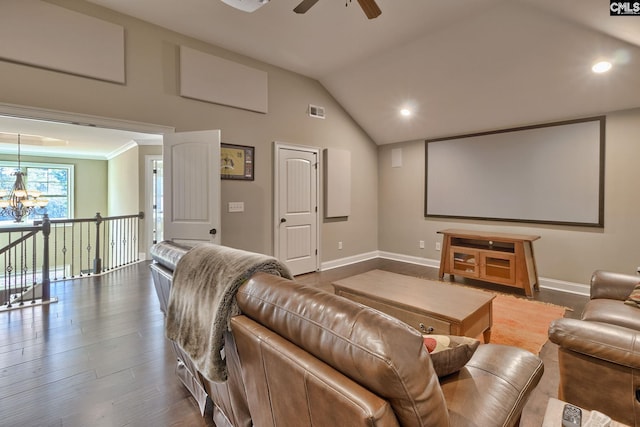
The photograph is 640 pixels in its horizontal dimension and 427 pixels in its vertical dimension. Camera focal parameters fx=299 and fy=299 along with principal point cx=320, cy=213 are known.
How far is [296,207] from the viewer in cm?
480

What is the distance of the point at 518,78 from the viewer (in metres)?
3.70

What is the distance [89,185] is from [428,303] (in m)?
9.45

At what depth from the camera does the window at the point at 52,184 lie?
7508mm

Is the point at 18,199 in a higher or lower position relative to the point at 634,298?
higher

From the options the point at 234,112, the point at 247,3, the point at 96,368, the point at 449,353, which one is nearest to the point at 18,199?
the point at 234,112

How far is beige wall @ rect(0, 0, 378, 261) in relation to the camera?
2.88m

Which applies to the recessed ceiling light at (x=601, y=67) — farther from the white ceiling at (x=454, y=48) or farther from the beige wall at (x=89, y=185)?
the beige wall at (x=89, y=185)

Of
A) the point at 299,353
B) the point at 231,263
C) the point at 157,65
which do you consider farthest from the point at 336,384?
the point at 157,65

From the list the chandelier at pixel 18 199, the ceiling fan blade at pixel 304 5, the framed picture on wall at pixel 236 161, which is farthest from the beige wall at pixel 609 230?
the chandelier at pixel 18 199

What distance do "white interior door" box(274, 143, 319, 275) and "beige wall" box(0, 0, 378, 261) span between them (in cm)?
14

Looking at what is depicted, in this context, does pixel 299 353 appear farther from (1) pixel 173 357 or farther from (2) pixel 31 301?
(2) pixel 31 301

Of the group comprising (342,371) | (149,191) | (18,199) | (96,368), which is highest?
(149,191)

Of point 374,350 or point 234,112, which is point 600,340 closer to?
point 374,350

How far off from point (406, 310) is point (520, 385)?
3.88ft
